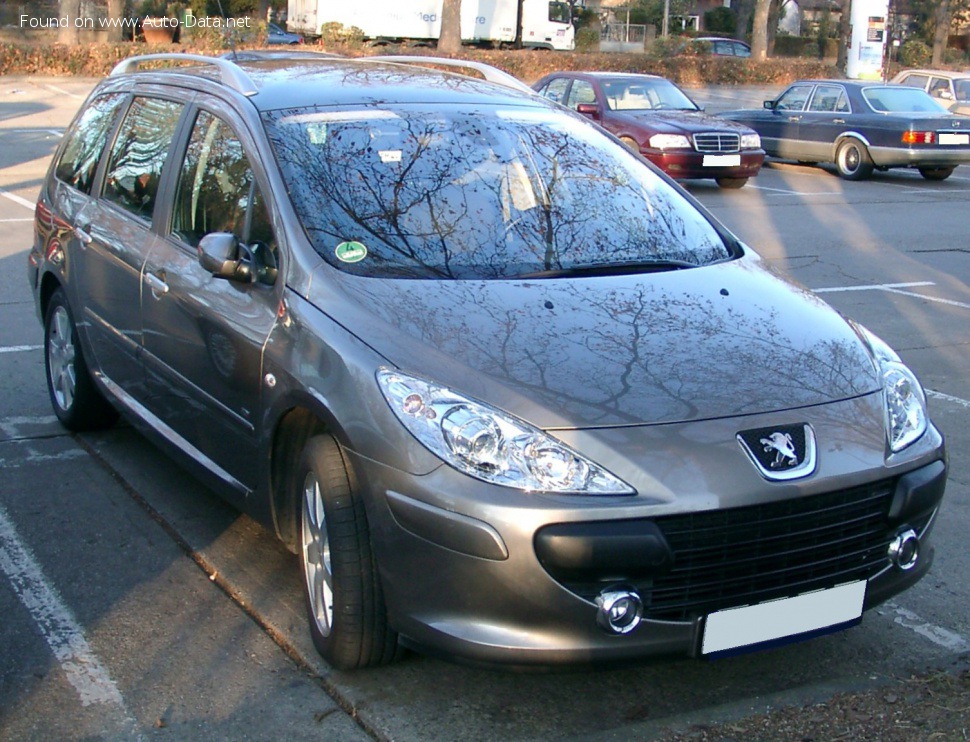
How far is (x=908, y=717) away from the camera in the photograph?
354 centimetres

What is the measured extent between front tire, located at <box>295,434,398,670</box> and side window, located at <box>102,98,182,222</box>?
1905 mm

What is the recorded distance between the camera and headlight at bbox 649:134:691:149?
1711cm

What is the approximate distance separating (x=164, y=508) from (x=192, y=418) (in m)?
0.72

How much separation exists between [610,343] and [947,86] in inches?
846

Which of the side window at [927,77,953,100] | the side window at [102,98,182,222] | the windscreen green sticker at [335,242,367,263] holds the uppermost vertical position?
the side window at [927,77,953,100]

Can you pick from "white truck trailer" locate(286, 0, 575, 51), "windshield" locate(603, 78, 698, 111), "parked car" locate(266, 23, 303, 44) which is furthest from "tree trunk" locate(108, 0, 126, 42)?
"windshield" locate(603, 78, 698, 111)

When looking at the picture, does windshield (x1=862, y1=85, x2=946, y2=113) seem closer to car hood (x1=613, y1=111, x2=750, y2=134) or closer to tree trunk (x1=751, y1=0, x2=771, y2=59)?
car hood (x1=613, y1=111, x2=750, y2=134)

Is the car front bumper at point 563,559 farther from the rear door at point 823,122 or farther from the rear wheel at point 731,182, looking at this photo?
the rear door at point 823,122

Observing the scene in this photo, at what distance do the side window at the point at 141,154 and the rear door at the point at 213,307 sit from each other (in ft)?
0.80

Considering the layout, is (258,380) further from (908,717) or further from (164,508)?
(908,717)

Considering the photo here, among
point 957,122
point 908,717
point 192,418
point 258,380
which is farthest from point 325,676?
point 957,122

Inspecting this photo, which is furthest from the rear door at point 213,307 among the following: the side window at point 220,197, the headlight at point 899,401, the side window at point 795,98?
the side window at point 795,98

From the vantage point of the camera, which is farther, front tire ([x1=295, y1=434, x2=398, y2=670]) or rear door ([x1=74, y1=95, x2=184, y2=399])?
rear door ([x1=74, y1=95, x2=184, y2=399])

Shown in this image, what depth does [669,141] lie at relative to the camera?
1711cm
